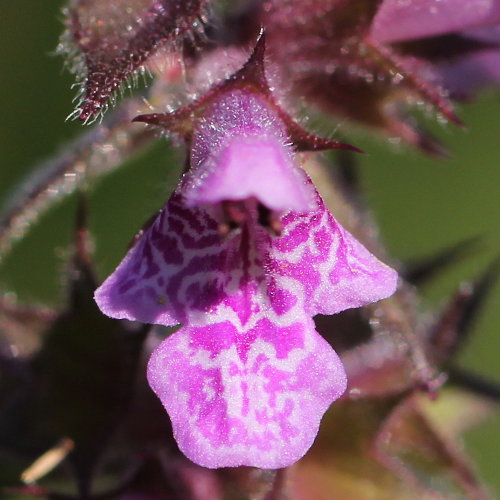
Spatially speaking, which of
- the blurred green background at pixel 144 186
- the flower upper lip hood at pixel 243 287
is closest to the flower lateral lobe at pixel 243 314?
the flower upper lip hood at pixel 243 287

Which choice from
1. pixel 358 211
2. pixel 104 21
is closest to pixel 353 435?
pixel 358 211

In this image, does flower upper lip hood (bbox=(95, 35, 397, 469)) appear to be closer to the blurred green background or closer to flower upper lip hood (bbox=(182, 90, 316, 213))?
flower upper lip hood (bbox=(182, 90, 316, 213))

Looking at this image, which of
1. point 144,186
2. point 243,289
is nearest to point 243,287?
point 243,289

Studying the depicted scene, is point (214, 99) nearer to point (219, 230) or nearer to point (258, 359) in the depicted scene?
point (219, 230)

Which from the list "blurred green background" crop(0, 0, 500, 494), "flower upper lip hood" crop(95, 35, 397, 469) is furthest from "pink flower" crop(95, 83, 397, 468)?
"blurred green background" crop(0, 0, 500, 494)

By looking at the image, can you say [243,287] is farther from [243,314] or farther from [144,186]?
[144,186]

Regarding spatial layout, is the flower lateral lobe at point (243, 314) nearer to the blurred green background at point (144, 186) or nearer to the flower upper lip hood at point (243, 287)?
the flower upper lip hood at point (243, 287)

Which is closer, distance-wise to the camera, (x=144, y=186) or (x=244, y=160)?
(x=244, y=160)
